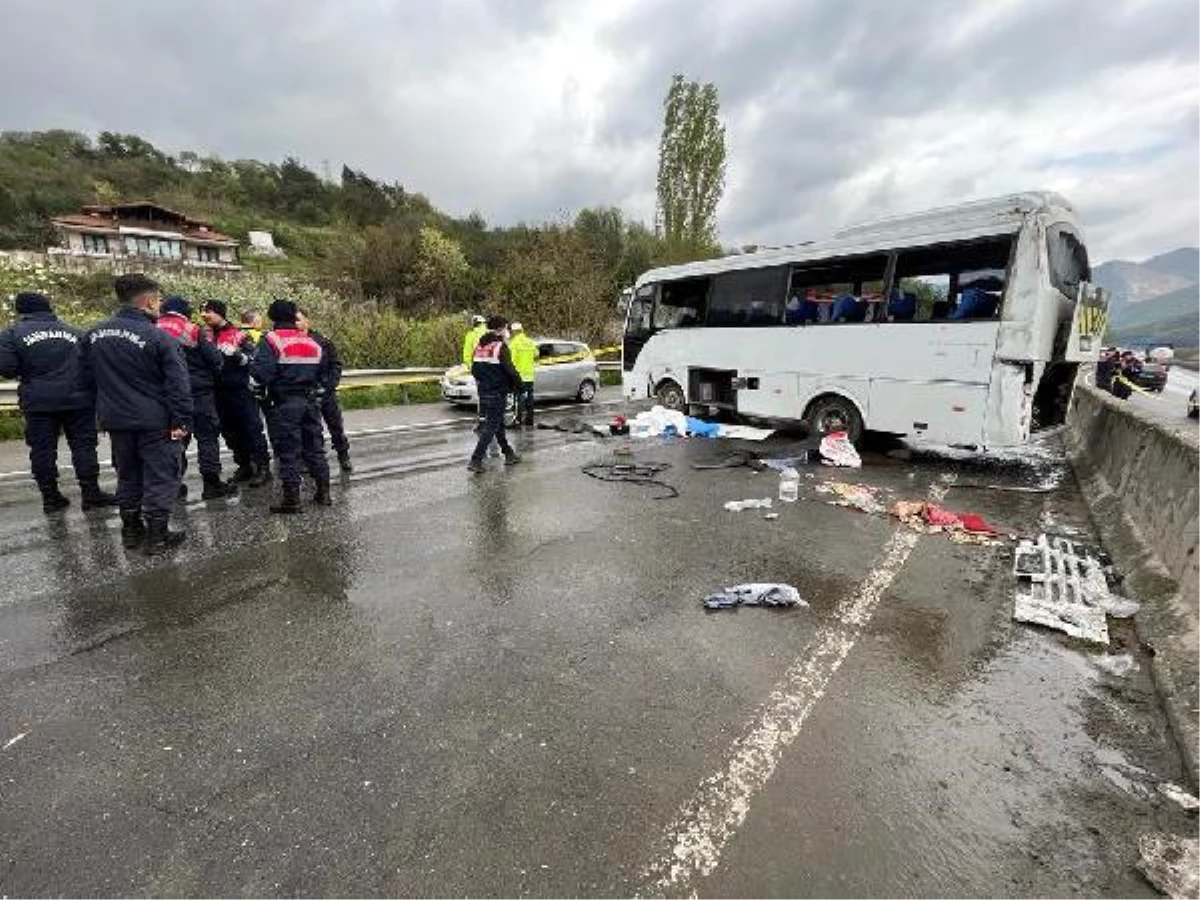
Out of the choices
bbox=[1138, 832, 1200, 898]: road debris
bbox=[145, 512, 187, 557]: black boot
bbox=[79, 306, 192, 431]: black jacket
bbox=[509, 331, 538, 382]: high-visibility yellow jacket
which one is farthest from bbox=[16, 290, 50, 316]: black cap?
bbox=[1138, 832, 1200, 898]: road debris

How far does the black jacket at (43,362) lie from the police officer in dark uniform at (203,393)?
2.82 ft

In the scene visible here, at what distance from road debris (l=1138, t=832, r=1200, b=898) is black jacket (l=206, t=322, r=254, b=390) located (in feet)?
24.5

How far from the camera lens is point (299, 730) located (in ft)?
8.70

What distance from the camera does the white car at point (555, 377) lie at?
1340cm

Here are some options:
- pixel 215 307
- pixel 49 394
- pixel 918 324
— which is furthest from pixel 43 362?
pixel 918 324

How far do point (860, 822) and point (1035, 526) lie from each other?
A: 4.81m

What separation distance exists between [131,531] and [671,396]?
28.8 ft

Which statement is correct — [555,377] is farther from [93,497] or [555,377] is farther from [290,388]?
[93,497]

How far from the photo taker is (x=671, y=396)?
11703 mm

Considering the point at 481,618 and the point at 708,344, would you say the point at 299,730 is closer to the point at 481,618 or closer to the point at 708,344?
the point at 481,618

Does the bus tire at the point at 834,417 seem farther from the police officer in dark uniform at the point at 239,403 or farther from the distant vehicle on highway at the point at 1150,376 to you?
the distant vehicle on highway at the point at 1150,376

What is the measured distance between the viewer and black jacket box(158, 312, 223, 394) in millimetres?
5922

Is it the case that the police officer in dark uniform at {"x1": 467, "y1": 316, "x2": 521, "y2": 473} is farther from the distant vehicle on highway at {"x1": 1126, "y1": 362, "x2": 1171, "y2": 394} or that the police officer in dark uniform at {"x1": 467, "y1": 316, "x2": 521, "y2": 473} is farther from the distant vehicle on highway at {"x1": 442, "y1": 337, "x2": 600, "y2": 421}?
the distant vehicle on highway at {"x1": 1126, "y1": 362, "x2": 1171, "y2": 394}

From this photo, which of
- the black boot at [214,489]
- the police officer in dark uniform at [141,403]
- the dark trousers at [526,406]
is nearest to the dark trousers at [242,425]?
the black boot at [214,489]
